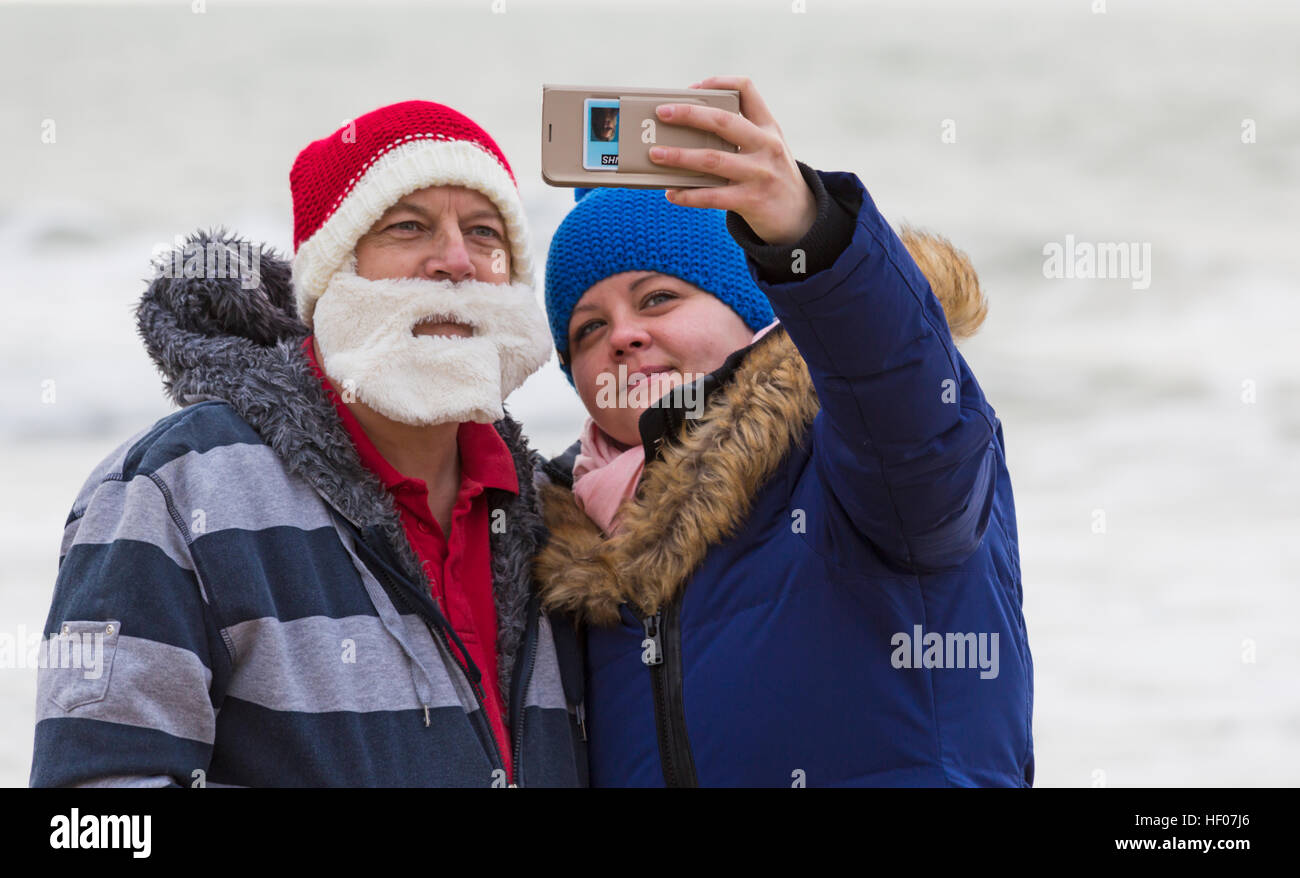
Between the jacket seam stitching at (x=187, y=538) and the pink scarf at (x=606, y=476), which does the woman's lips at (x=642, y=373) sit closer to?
the pink scarf at (x=606, y=476)

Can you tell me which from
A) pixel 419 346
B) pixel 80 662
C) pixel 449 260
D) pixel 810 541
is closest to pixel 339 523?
pixel 419 346

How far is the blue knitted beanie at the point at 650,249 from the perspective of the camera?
10.0ft

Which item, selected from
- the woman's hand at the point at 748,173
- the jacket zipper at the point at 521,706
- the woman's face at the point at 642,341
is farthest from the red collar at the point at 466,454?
the woman's hand at the point at 748,173

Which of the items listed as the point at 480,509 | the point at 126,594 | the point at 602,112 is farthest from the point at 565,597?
the point at 602,112

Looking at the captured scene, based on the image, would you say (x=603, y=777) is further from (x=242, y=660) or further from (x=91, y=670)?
(x=91, y=670)

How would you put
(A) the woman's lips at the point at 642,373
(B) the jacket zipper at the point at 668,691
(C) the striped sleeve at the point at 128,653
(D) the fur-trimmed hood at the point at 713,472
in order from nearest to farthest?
(C) the striped sleeve at the point at 128,653, (B) the jacket zipper at the point at 668,691, (D) the fur-trimmed hood at the point at 713,472, (A) the woman's lips at the point at 642,373

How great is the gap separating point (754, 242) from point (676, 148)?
0.19 metres

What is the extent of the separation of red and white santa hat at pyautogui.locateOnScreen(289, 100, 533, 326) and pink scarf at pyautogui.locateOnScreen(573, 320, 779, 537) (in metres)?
0.57

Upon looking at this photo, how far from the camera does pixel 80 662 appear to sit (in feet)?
6.94

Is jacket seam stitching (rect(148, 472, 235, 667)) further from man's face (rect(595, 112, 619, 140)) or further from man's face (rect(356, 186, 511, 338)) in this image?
man's face (rect(595, 112, 619, 140))

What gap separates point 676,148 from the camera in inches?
79.2

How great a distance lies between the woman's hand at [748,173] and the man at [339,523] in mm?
865

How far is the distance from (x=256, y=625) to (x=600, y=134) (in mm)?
1051

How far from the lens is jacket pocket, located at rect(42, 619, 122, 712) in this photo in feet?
6.86
